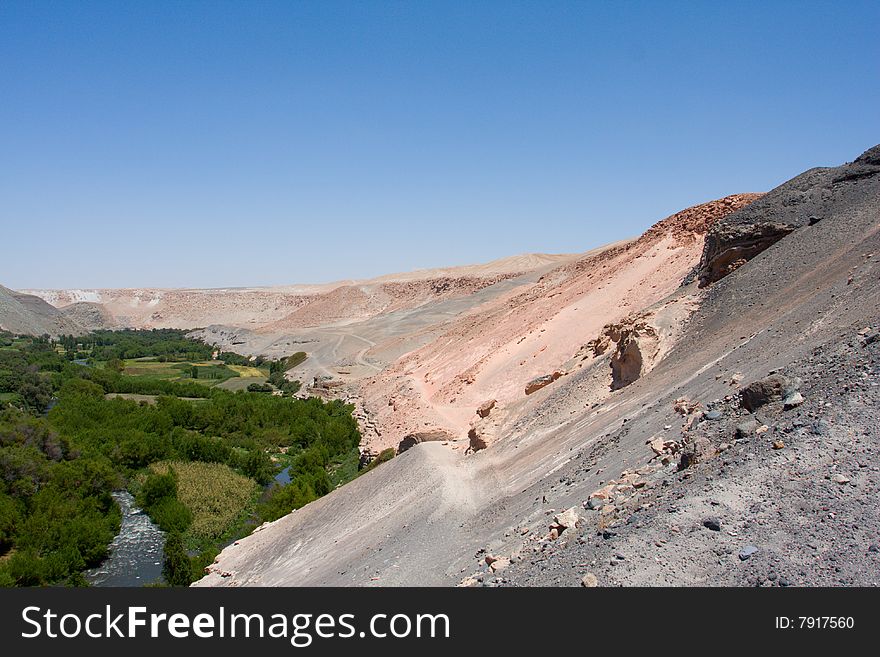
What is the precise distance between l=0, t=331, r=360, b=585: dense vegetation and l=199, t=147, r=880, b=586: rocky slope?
4826 mm

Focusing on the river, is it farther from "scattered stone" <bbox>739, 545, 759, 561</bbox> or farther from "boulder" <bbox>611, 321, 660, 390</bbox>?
"scattered stone" <bbox>739, 545, 759, 561</bbox>

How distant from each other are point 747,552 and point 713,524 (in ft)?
1.89

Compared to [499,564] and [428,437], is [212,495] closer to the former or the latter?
[428,437]

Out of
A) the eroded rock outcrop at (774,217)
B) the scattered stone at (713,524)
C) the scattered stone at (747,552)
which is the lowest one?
the scattered stone at (747,552)

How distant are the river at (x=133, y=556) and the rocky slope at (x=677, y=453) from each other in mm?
3468

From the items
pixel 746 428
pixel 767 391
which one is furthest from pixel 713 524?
pixel 767 391

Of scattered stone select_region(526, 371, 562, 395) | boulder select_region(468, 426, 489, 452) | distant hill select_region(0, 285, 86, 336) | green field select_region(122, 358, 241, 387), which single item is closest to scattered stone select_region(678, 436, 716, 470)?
boulder select_region(468, 426, 489, 452)

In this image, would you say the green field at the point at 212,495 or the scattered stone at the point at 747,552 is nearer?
the scattered stone at the point at 747,552

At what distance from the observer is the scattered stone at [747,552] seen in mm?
6618

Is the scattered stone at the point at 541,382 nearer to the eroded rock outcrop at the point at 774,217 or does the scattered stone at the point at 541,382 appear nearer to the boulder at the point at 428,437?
the boulder at the point at 428,437

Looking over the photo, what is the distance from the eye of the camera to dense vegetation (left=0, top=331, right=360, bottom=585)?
21.7 metres

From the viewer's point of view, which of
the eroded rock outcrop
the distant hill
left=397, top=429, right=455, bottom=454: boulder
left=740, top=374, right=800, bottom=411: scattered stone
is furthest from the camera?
the distant hill

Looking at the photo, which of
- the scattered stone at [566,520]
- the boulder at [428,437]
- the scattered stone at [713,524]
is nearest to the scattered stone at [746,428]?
the scattered stone at [713,524]
